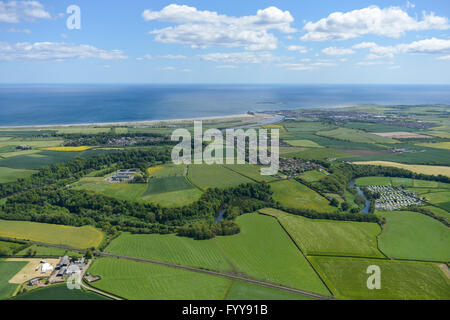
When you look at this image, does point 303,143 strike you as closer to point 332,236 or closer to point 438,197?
point 438,197

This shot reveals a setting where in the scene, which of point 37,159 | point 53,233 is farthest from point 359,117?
point 53,233

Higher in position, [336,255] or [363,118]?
[363,118]

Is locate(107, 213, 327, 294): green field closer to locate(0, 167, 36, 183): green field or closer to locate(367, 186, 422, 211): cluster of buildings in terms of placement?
locate(367, 186, 422, 211): cluster of buildings

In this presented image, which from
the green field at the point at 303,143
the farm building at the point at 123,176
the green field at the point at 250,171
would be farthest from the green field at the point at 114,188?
the green field at the point at 303,143

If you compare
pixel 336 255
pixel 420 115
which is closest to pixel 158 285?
pixel 336 255

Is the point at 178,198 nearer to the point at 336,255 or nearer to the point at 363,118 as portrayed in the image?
the point at 336,255

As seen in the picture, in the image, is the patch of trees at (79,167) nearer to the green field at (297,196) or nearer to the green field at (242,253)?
the green field at (242,253)
